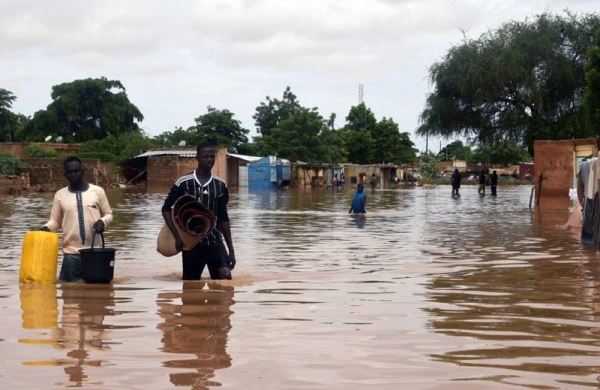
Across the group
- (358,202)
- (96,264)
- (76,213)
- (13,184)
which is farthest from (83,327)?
(13,184)

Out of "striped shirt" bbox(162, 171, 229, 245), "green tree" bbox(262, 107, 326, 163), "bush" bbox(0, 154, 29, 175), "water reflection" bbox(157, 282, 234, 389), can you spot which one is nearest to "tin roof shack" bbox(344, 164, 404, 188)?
"green tree" bbox(262, 107, 326, 163)

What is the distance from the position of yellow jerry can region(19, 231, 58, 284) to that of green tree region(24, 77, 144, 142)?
8040cm

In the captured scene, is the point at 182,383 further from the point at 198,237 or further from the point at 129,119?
the point at 129,119

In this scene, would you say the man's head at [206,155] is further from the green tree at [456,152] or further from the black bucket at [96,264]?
the green tree at [456,152]

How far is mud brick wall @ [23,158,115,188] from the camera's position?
173 ft

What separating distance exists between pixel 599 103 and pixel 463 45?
14.5 m

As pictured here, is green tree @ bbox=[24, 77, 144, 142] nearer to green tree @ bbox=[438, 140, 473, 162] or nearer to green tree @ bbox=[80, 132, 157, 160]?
green tree @ bbox=[80, 132, 157, 160]

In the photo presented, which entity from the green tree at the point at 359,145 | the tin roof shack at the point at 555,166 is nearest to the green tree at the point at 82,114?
the green tree at the point at 359,145

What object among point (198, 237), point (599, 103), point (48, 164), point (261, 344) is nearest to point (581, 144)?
point (599, 103)

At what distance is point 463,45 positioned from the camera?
4412 cm

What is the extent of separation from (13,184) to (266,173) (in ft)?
74.0

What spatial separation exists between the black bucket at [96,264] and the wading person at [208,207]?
629 mm

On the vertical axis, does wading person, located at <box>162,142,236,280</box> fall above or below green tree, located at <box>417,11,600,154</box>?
below

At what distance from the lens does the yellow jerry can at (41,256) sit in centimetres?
874
